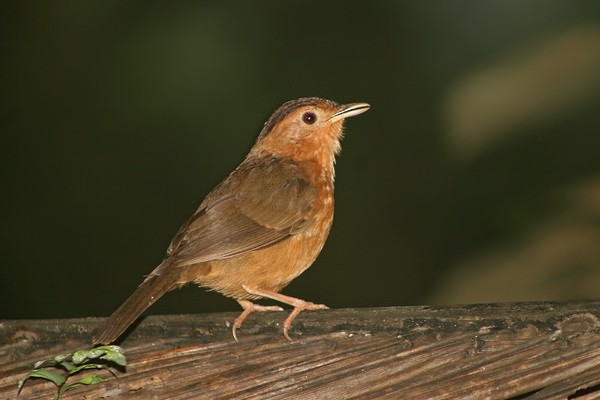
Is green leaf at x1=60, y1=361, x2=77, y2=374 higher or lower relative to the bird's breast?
lower

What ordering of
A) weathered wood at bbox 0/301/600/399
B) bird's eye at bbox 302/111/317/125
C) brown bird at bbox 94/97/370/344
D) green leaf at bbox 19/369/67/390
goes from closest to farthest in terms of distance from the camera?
weathered wood at bbox 0/301/600/399 → green leaf at bbox 19/369/67/390 → brown bird at bbox 94/97/370/344 → bird's eye at bbox 302/111/317/125

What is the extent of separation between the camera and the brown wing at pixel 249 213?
418 cm

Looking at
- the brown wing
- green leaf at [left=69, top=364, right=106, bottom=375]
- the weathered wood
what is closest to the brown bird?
the brown wing

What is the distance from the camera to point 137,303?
3350 mm

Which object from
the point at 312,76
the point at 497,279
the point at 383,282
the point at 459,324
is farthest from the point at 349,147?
the point at 459,324

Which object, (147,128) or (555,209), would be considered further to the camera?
(147,128)

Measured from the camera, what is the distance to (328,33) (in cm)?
580

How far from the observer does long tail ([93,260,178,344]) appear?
2.90m

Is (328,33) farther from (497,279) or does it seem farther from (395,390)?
(395,390)

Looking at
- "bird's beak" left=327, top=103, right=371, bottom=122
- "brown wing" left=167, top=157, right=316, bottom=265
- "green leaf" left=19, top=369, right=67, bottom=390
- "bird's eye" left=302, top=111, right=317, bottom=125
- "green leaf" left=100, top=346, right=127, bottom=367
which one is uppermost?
"bird's beak" left=327, top=103, right=371, bottom=122

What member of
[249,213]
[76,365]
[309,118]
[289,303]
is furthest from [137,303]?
[309,118]

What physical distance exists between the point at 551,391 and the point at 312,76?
376cm

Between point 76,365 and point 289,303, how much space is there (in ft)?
4.72

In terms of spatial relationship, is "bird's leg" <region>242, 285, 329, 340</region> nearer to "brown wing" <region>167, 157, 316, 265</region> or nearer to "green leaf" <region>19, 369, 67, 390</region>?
"brown wing" <region>167, 157, 316, 265</region>
